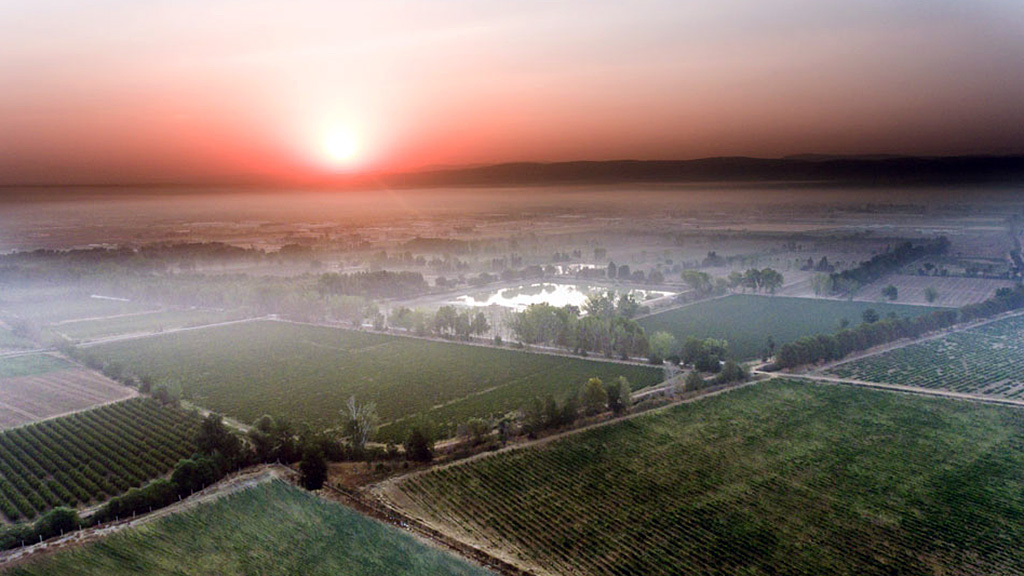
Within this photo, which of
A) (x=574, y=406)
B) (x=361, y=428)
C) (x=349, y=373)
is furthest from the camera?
(x=349, y=373)

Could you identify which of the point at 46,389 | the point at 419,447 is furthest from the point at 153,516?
the point at 46,389

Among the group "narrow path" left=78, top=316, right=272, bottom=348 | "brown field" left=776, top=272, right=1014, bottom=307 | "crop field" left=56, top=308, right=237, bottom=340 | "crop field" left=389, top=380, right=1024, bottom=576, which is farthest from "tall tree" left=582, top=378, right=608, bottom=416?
"brown field" left=776, top=272, right=1014, bottom=307

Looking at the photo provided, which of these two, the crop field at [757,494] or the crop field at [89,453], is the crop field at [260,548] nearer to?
the crop field at [757,494]

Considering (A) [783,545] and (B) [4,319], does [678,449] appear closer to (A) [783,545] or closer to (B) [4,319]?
(A) [783,545]

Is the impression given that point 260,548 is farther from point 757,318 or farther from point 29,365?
point 757,318

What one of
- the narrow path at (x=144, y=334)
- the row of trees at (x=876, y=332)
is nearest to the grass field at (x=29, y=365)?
the narrow path at (x=144, y=334)

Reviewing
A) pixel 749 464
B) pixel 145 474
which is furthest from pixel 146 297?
pixel 749 464
